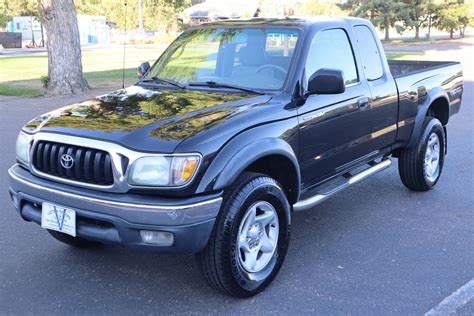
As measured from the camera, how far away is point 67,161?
3.34 m

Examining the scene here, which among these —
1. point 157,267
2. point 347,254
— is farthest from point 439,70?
point 157,267

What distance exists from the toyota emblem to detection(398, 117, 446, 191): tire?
145 inches

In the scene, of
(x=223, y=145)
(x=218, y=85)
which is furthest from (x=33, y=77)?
(x=223, y=145)

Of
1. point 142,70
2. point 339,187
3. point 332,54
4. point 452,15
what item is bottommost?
point 339,187

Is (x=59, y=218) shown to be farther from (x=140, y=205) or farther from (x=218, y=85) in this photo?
(x=218, y=85)

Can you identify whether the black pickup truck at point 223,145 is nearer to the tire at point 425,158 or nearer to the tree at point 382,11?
the tire at point 425,158

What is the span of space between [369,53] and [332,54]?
2.19 ft

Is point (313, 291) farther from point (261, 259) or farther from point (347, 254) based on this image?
point (347, 254)

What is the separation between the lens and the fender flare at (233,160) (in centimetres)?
318

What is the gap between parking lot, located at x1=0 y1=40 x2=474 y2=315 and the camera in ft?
11.3

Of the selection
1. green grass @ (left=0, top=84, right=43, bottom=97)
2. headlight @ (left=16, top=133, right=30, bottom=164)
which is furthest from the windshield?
green grass @ (left=0, top=84, right=43, bottom=97)

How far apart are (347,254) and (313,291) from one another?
0.73 metres

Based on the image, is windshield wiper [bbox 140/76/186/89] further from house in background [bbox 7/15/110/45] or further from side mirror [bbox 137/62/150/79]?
house in background [bbox 7/15/110/45]

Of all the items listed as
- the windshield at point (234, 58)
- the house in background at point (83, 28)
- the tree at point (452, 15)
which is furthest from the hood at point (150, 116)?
the house in background at point (83, 28)
